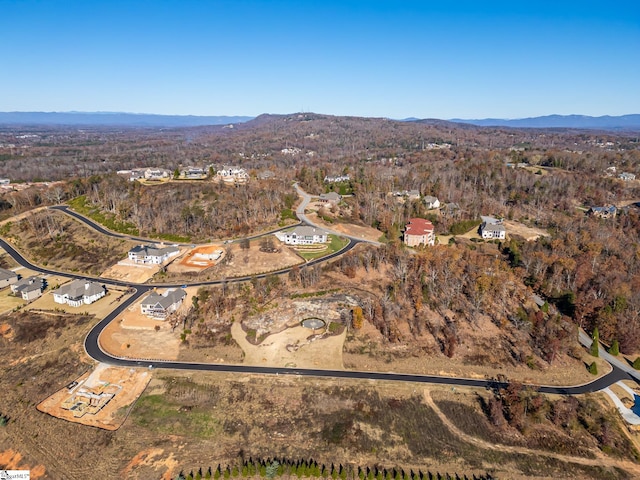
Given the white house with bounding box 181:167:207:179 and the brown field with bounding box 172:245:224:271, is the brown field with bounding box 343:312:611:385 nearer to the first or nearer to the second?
the brown field with bounding box 172:245:224:271

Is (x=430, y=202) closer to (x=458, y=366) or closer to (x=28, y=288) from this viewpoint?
(x=458, y=366)

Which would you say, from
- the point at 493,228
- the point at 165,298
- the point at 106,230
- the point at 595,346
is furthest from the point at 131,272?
the point at 493,228

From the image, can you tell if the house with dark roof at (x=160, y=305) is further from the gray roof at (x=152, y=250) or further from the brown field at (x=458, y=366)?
the brown field at (x=458, y=366)

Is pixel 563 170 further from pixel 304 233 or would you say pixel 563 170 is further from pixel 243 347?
pixel 243 347

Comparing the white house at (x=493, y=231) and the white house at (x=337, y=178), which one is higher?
the white house at (x=337, y=178)

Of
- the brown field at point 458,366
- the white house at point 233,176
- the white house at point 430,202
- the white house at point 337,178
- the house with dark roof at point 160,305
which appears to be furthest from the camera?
the white house at point 337,178

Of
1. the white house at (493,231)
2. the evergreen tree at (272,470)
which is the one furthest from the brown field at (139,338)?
the white house at (493,231)
